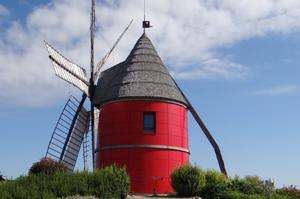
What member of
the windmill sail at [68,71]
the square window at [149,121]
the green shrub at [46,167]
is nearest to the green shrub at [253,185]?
the square window at [149,121]

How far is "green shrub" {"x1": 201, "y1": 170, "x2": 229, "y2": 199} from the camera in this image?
21.5 m

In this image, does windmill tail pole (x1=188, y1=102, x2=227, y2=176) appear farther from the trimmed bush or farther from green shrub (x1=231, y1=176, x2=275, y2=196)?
the trimmed bush

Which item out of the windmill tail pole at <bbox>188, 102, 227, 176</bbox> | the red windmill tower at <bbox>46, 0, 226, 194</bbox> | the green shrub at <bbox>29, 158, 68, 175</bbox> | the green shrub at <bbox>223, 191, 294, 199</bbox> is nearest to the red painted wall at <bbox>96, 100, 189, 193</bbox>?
the red windmill tower at <bbox>46, 0, 226, 194</bbox>

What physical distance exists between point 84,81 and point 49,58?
340 cm

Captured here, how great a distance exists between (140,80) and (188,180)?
26.7ft

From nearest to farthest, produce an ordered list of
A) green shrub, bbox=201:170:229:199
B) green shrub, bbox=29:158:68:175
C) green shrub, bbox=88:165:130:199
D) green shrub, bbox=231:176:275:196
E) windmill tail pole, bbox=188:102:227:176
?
green shrub, bbox=88:165:130:199, green shrub, bbox=201:170:229:199, green shrub, bbox=231:176:275:196, green shrub, bbox=29:158:68:175, windmill tail pole, bbox=188:102:227:176

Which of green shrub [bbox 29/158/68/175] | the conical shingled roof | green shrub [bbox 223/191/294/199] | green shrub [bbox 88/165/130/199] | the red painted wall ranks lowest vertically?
green shrub [bbox 223/191/294/199]

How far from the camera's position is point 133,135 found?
28047 mm

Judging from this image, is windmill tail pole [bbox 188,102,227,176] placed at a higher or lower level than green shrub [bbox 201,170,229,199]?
higher

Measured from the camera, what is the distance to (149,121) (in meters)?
28.5

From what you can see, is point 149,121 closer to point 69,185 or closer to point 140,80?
point 140,80

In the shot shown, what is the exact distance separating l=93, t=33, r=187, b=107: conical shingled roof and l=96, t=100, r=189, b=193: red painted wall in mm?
459

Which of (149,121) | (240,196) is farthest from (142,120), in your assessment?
(240,196)

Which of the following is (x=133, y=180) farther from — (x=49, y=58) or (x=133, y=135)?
(x=49, y=58)
